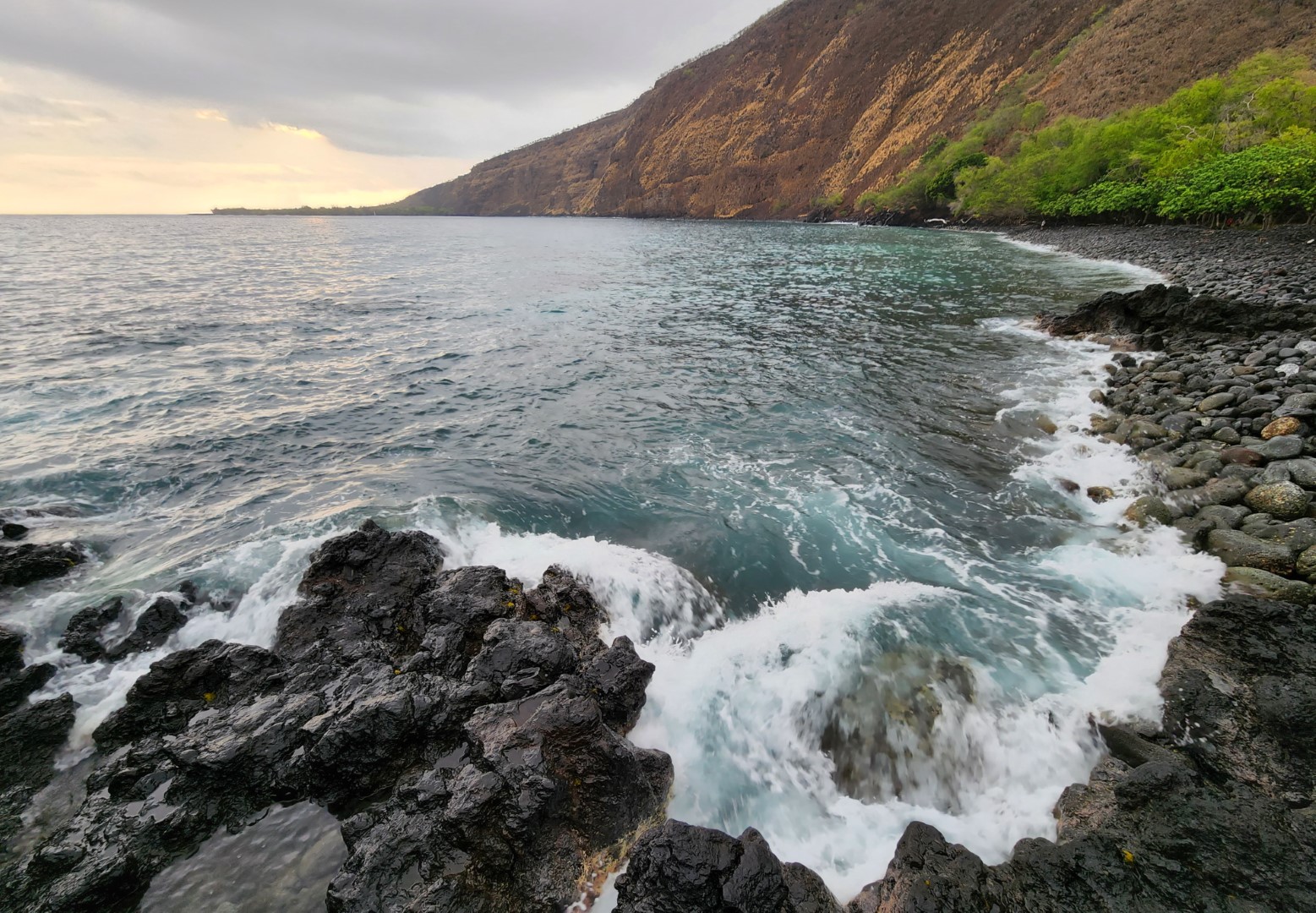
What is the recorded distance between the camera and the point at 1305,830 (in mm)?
4043

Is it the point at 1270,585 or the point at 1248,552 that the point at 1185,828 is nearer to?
the point at 1270,585

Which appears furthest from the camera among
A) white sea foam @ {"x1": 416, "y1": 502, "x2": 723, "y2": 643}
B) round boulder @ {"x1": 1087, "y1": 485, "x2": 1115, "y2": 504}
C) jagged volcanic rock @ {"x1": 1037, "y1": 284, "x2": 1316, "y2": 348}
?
jagged volcanic rock @ {"x1": 1037, "y1": 284, "x2": 1316, "y2": 348}

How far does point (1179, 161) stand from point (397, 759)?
175ft

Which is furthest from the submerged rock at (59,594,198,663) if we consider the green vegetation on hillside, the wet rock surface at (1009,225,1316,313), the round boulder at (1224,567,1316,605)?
the green vegetation on hillside

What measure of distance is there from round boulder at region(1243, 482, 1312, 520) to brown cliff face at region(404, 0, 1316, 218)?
2631 inches

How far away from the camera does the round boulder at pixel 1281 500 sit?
7.40m

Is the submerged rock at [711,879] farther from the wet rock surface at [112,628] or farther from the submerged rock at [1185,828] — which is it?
the wet rock surface at [112,628]

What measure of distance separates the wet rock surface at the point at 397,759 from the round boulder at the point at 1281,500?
352 inches

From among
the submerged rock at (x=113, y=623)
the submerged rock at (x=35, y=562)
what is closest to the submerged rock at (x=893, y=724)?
the submerged rock at (x=113, y=623)

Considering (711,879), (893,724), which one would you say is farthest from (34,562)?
(893,724)

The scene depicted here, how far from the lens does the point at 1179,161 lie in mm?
36188

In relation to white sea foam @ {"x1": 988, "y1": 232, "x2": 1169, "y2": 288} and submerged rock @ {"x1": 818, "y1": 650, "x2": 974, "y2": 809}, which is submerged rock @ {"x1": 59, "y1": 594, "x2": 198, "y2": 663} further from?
white sea foam @ {"x1": 988, "y1": 232, "x2": 1169, "y2": 288}

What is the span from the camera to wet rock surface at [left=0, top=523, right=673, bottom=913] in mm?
4309

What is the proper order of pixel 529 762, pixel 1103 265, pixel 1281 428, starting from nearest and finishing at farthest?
pixel 529 762 → pixel 1281 428 → pixel 1103 265
